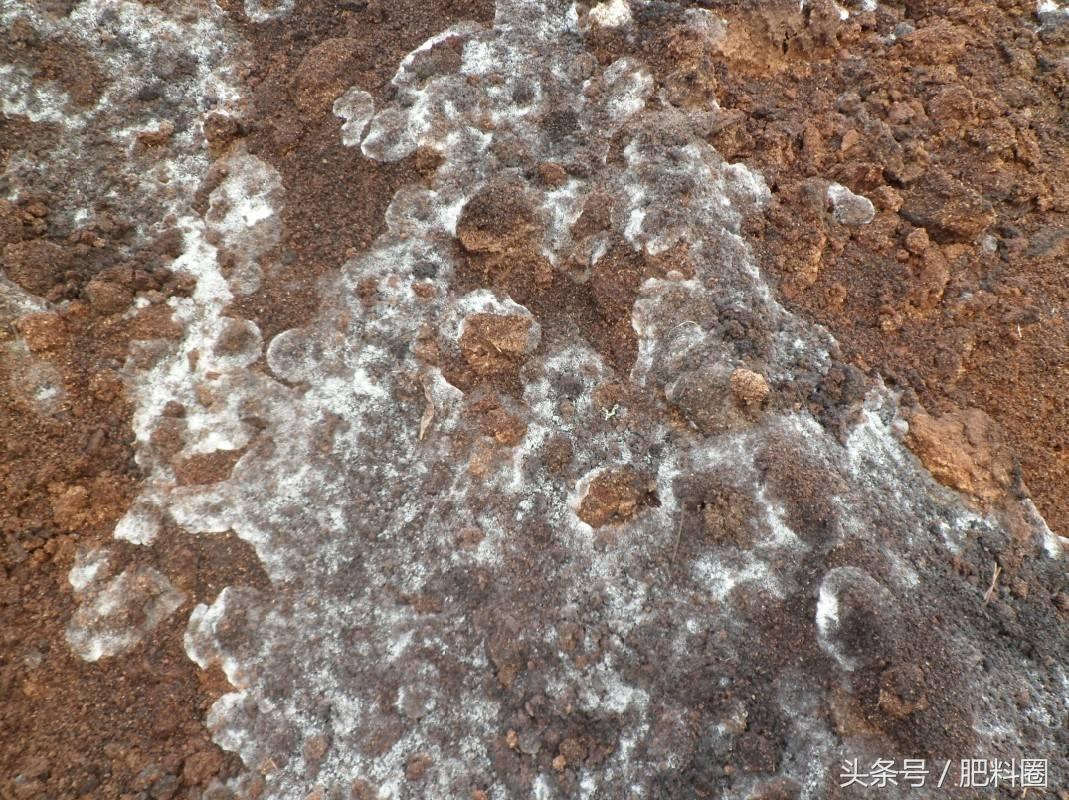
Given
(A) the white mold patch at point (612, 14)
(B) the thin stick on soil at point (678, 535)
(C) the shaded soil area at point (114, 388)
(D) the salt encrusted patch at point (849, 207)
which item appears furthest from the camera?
(A) the white mold patch at point (612, 14)

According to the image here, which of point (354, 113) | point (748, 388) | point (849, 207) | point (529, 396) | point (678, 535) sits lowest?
point (678, 535)

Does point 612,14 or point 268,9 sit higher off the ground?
point 268,9

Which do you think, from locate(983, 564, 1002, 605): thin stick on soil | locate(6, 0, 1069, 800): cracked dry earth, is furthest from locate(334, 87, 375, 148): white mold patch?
locate(983, 564, 1002, 605): thin stick on soil

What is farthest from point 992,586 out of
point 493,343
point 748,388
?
point 493,343

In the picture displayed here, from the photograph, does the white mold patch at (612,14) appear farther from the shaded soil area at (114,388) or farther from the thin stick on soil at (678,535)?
the thin stick on soil at (678,535)

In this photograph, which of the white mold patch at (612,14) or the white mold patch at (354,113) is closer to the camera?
the white mold patch at (354,113)

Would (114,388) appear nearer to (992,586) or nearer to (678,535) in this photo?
(678,535)

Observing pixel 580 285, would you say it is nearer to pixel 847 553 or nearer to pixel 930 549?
pixel 847 553

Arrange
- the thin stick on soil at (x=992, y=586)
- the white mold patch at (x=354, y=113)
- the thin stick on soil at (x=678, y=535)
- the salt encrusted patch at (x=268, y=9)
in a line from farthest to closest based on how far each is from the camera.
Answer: the salt encrusted patch at (x=268, y=9)
the white mold patch at (x=354, y=113)
the thin stick on soil at (x=678, y=535)
the thin stick on soil at (x=992, y=586)

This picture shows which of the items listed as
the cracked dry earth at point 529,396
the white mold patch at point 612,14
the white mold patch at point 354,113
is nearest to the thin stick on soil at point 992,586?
the cracked dry earth at point 529,396
